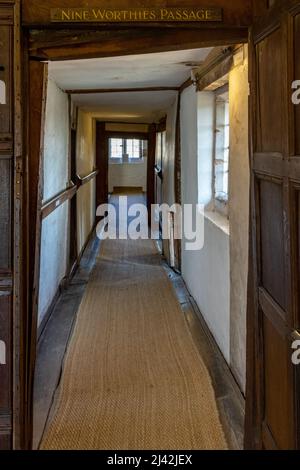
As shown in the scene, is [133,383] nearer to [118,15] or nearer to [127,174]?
[118,15]

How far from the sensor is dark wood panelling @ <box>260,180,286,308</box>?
1646mm

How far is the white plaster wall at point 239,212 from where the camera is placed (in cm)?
256

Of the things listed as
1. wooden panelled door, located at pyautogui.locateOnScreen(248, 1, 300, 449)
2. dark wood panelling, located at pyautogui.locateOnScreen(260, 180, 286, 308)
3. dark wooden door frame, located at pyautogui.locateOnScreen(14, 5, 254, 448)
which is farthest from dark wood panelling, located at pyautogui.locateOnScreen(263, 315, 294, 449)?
dark wooden door frame, located at pyautogui.locateOnScreen(14, 5, 254, 448)

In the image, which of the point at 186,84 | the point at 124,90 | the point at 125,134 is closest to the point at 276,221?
the point at 186,84

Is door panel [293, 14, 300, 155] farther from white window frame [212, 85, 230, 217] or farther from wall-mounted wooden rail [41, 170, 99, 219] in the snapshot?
white window frame [212, 85, 230, 217]

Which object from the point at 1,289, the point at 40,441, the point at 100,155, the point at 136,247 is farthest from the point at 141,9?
the point at 100,155

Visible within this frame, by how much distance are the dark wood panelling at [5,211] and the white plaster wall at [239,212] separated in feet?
3.77

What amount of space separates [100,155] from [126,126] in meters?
0.79

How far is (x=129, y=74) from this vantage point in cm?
363

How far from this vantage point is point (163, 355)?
3303 millimetres

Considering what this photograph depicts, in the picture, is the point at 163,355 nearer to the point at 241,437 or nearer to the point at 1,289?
the point at 241,437

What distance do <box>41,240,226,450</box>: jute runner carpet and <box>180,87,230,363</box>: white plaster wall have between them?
24 cm

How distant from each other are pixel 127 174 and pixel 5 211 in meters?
12.4
